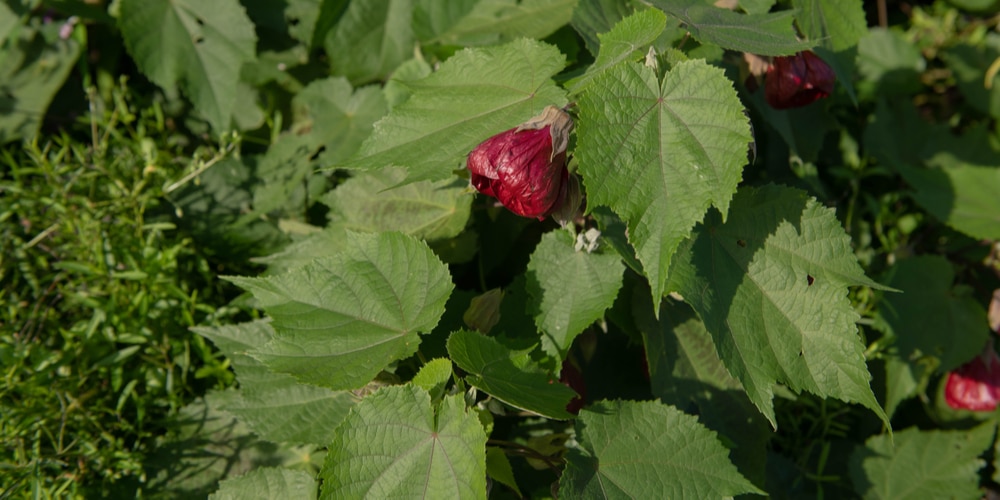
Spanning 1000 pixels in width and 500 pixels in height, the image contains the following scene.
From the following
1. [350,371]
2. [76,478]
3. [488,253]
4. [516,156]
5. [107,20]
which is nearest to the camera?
[516,156]

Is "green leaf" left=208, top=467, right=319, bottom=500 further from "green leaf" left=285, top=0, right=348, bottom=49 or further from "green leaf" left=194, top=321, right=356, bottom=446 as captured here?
"green leaf" left=285, top=0, right=348, bottom=49

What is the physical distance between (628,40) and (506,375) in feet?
1.58

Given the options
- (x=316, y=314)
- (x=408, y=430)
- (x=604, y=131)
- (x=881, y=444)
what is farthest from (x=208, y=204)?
(x=881, y=444)

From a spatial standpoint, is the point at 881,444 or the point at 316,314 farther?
the point at 881,444

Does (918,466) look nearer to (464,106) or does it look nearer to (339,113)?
(464,106)

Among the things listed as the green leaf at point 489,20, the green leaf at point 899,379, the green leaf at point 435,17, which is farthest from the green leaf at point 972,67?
the green leaf at point 435,17

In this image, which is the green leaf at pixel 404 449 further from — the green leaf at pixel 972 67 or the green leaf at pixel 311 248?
the green leaf at pixel 972 67

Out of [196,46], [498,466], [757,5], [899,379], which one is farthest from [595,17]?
[899,379]

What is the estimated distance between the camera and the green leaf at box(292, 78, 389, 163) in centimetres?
165

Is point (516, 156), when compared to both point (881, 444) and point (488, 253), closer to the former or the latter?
point (488, 253)

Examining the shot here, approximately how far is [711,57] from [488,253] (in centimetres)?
57

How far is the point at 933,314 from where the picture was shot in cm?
168

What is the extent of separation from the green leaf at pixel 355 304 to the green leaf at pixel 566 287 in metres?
0.18

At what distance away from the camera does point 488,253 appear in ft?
5.09
